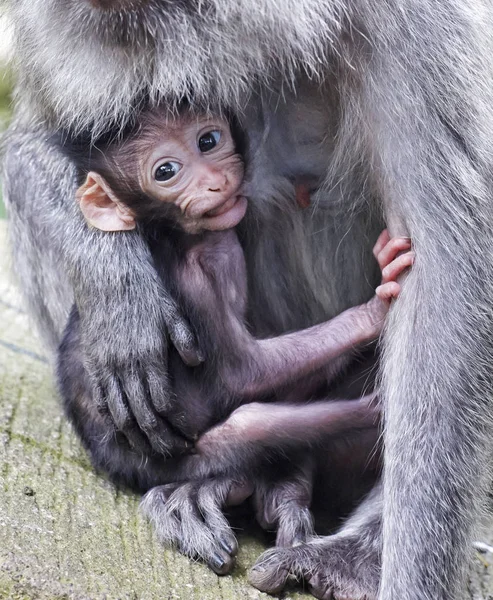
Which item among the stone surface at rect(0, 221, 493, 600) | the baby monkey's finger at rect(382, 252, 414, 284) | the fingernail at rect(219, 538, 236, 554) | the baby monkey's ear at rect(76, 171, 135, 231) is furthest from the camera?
the baby monkey's ear at rect(76, 171, 135, 231)

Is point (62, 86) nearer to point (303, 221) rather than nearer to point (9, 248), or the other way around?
point (303, 221)

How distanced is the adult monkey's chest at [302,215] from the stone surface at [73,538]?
670 mm

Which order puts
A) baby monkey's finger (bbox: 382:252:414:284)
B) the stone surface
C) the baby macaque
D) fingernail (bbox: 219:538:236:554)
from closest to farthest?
the stone surface < baby monkey's finger (bbox: 382:252:414:284) < fingernail (bbox: 219:538:236:554) < the baby macaque

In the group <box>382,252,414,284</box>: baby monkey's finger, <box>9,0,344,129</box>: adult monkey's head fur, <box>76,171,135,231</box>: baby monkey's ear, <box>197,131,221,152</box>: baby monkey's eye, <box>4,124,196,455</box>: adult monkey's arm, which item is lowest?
<box>4,124,196,455</box>: adult monkey's arm

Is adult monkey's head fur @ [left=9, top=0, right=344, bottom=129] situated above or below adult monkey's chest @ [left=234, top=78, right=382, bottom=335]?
above

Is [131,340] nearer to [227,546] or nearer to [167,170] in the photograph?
[167,170]

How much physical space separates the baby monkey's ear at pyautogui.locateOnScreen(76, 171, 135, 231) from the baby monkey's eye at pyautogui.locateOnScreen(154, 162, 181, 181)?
0.16m

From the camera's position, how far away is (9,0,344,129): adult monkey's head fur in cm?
249

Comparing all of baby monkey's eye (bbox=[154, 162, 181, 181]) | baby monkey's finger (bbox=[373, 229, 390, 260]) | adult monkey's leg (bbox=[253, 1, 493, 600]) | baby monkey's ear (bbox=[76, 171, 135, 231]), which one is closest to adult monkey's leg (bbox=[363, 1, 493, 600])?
adult monkey's leg (bbox=[253, 1, 493, 600])

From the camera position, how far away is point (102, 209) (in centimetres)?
293

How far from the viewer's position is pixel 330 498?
316 centimetres

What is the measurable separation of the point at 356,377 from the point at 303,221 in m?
0.48

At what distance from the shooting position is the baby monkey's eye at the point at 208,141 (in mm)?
2791

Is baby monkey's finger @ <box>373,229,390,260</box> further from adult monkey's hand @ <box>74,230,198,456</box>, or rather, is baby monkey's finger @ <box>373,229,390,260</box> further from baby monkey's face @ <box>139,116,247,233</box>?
adult monkey's hand @ <box>74,230,198,456</box>
